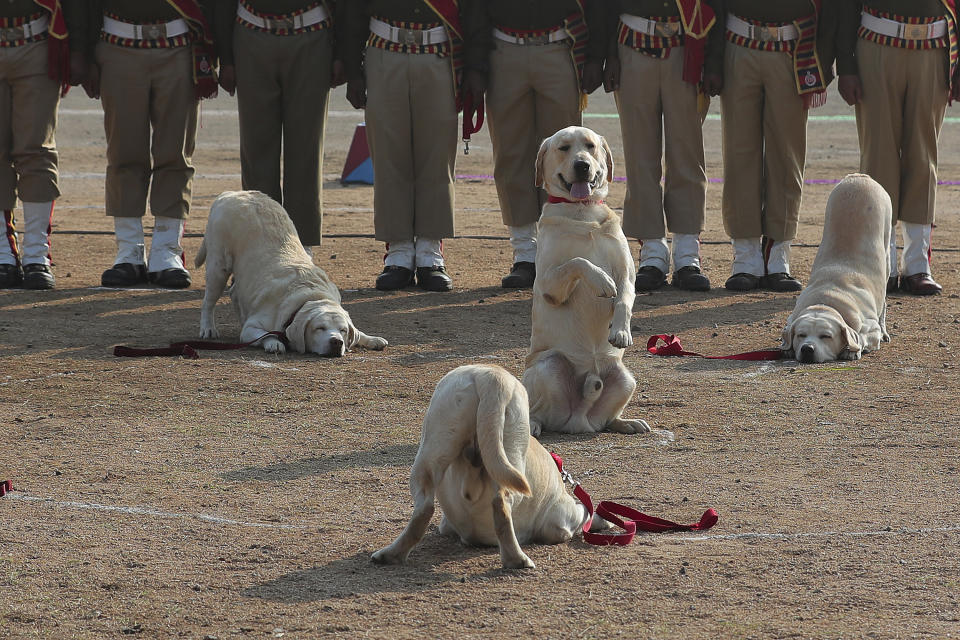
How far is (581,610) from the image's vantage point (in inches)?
165

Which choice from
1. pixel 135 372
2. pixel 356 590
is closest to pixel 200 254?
pixel 135 372

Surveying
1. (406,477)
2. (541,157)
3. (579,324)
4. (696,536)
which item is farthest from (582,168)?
(696,536)

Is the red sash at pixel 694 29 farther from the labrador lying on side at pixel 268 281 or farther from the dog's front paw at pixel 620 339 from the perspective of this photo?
the dog's front paw at pixel 620 339

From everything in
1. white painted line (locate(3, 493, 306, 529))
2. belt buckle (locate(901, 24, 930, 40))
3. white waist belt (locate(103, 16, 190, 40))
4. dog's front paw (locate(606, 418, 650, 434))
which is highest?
belt buckle (locate(901, 24, 930, 40))

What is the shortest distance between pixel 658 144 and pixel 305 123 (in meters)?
2.59

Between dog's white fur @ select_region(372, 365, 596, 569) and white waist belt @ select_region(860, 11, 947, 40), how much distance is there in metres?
6.19

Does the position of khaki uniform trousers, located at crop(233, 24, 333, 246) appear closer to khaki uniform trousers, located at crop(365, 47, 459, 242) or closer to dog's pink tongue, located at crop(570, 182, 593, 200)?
khaki uniform trousers, located at crop(365, 47, 459, 242)

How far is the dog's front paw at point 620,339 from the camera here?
629 cm

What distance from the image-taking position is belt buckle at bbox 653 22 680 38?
9977 mm

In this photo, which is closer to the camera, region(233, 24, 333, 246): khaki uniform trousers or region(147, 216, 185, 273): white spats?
region(233, 24, 333, 246): khaki uniform trousers

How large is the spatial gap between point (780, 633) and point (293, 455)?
2.71 metres

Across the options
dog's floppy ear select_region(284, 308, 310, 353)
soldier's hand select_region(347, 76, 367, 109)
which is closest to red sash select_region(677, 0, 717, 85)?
soldier's hand select_region(347, 76, 367, 109)

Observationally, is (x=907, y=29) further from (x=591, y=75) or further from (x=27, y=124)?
(x=27, y=124)

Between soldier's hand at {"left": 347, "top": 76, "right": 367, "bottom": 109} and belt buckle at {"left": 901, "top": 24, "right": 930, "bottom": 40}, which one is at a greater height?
belt buckle at {"left": 901, "top": 24, "right": 930, "bottom": 40}
